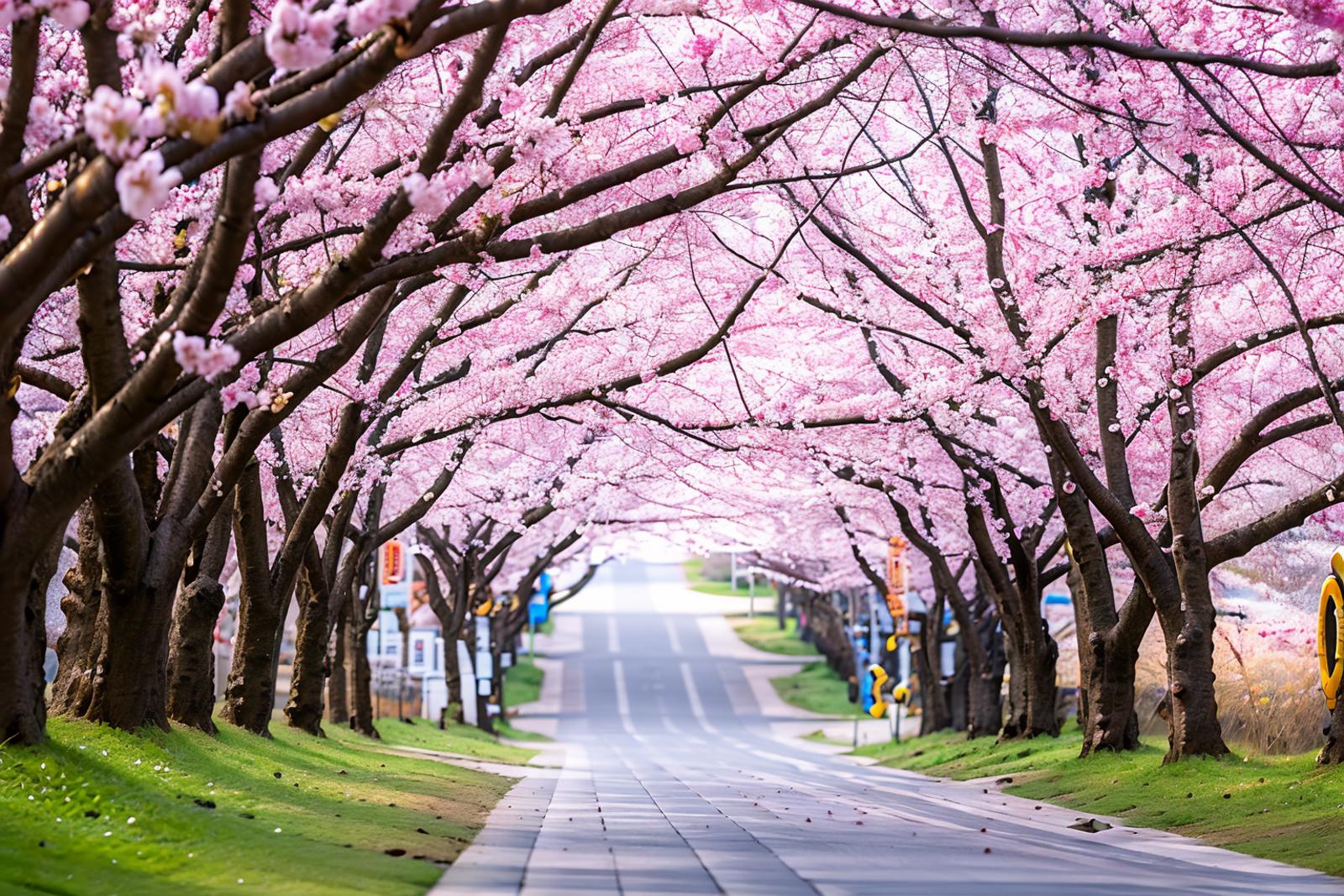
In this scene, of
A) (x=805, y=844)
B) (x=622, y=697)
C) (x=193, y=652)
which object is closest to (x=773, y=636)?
(x=622, y=697)

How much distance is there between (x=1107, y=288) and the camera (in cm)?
1488

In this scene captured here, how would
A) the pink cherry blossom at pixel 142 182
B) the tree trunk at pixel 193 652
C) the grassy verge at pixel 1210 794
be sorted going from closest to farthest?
the pink cherry blossom at pixel 142 182 → the grassy verge at pixel 1210 794 → the tree trunk at pixel 193 652

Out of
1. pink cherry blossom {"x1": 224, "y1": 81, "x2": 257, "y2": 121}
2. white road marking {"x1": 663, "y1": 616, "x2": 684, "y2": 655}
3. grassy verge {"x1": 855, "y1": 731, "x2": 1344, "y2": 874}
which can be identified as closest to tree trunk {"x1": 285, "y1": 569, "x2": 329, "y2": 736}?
grassy verge {"x1": 855, "y1": 731, "x2": 1344, "y2": 874}

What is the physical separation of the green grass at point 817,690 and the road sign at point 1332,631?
131 feet

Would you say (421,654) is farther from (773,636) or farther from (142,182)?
(773,636)

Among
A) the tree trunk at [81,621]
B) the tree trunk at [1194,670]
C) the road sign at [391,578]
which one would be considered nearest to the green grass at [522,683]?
the road sign at [391,578]

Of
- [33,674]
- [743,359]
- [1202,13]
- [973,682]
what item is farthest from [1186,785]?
[973,682]

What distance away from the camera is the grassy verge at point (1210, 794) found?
11.2 meters

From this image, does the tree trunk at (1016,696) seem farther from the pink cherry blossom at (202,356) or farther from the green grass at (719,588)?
the green grass at (719,588)

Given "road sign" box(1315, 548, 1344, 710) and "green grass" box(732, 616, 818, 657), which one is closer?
"road sign" box(1315, 548, 1344, 710)

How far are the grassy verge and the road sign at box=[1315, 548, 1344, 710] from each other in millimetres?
877

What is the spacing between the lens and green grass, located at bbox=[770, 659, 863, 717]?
2291 inches

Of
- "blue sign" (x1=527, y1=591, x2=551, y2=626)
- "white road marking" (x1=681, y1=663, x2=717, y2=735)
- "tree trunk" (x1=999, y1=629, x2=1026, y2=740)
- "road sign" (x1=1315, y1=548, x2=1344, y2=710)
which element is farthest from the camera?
"blue sign" (x1=527, y1=591, x2=551, y2=626)

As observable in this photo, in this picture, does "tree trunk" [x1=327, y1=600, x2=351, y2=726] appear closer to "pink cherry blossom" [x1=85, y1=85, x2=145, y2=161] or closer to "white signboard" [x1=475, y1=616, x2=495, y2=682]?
"white signboard" [x1=475, y1=616, x2=495, y2=682]
